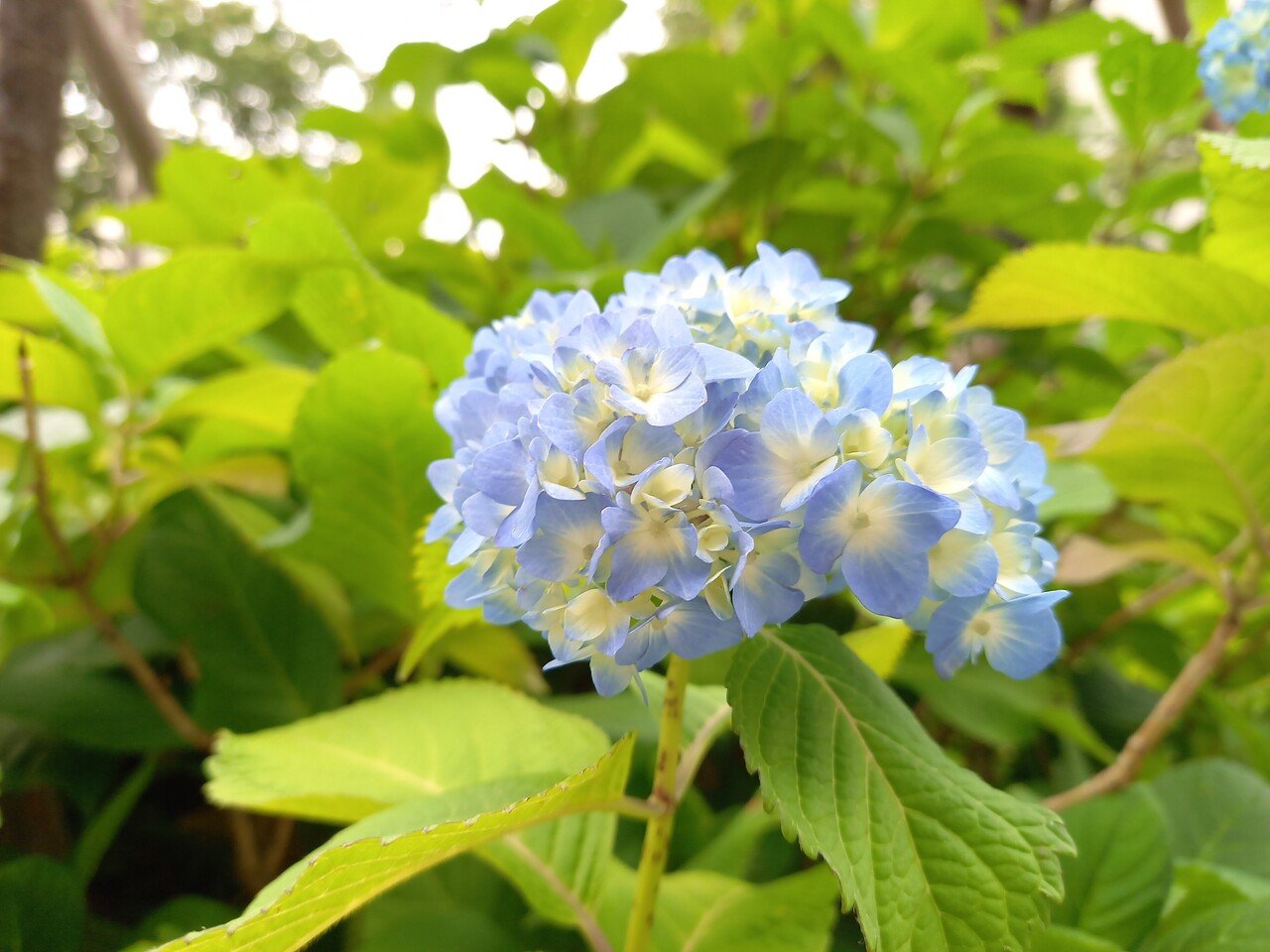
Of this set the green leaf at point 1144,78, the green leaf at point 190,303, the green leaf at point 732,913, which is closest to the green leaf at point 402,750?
the green leaf at point 732,913

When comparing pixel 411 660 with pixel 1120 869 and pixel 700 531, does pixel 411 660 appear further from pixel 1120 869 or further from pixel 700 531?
pixel 1120 869

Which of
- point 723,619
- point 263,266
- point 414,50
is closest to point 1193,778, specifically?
point 723,619

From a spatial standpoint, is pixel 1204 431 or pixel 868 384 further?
pixel 1204 431

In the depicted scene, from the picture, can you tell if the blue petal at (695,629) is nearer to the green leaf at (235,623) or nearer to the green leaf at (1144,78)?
the green leaf at (235,623)

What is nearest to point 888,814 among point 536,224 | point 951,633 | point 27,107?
point 951,633

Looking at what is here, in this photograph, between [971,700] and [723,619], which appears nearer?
[723,619]

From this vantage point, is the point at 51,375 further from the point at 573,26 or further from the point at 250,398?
the point at 573,26
